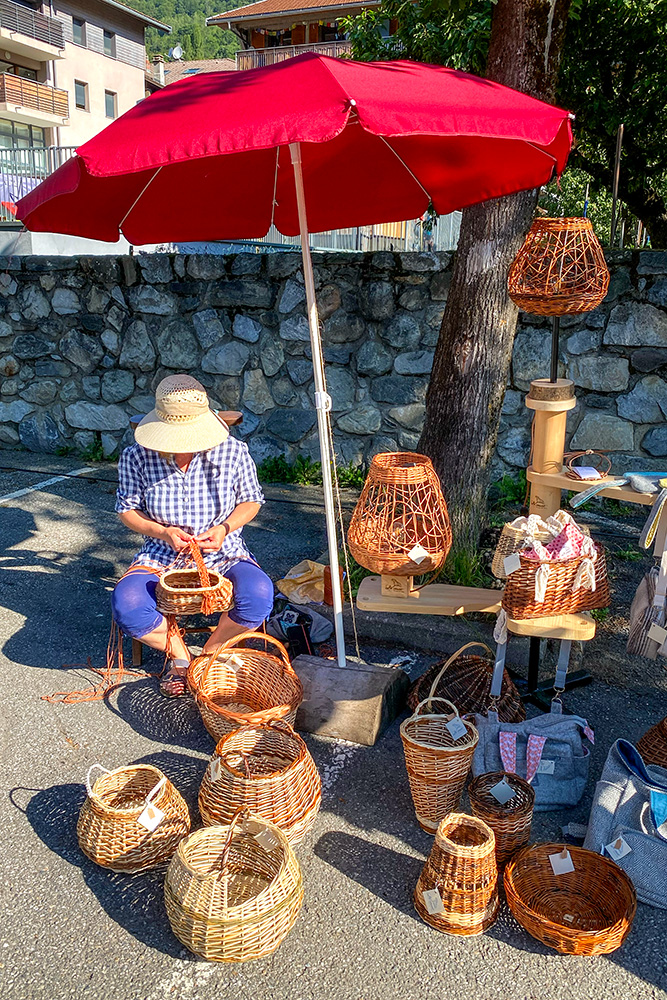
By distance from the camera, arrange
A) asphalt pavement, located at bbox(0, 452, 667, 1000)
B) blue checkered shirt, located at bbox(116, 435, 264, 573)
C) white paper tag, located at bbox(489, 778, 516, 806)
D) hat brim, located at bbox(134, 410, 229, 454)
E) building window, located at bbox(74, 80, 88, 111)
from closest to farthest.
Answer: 1. asphalt pavement, located at bbox(0, 452, 667, 1000)
2. white paper tag, located at bbox(489, 778, 516, 806)
3. hat brim, located at bbox(134, 410, 229, 454)
4. blue checkered shirt, located at bbox(116, 435, 264, 573)
5. building window, located at bbox(74, 80, 88, 111)

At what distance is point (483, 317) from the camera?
445 cm

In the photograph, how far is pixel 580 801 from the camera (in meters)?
2.99

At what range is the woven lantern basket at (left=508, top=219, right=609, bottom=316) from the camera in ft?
11.3

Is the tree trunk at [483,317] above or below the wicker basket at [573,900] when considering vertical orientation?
above

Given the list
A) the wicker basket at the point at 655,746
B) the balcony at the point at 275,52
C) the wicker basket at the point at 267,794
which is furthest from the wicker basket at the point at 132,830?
the balcony at the point at 275,52

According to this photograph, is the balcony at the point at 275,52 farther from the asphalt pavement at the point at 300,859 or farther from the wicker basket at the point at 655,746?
the wicker basket at the point at 655,746

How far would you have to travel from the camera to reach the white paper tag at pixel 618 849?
8.38 ft

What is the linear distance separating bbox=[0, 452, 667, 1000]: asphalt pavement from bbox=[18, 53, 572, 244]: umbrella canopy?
204 cm

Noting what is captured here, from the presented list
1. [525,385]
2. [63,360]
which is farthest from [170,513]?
[63,360]

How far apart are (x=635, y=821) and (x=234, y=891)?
1.27 m

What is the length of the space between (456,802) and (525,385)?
3.90 m

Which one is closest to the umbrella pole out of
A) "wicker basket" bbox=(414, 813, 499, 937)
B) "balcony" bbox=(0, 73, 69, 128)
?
"wicker basket" bbox=(414, 813, 499, 937)

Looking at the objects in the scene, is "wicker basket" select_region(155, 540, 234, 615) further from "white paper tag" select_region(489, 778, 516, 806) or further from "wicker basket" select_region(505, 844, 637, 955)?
"wicker basket" select_region(505, 844, 637, 955)

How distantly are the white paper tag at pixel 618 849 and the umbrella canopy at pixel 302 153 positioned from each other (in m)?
2.22
